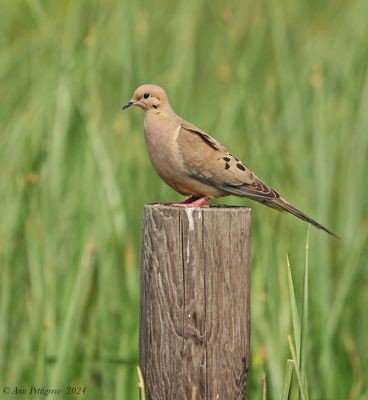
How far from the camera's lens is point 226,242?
366 centimetres

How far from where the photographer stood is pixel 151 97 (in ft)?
15.3

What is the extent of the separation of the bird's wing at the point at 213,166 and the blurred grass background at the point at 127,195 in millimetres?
835

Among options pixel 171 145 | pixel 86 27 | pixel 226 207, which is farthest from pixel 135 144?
pixel 226 207

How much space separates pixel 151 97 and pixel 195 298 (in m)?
1.38

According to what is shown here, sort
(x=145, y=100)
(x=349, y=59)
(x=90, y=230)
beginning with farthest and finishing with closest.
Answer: (x=349, y=59)
(x=90, y=230)
(x=145, y=100)

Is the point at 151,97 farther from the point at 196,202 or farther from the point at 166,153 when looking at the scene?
the point at 196,202

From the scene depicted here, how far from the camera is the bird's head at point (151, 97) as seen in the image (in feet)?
15.3

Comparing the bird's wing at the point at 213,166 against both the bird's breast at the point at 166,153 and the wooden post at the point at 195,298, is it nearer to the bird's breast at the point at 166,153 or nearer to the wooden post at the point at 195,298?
the bird's breast at the point at 166,153

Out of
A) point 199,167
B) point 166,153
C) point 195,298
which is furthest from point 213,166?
point 195,298

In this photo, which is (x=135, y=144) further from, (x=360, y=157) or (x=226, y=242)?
(x=226, y=242)

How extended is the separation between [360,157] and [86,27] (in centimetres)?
200

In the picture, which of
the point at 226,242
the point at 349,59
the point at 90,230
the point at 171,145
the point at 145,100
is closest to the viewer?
the point at 226,242

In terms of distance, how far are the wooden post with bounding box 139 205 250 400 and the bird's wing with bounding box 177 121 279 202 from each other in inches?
25.7

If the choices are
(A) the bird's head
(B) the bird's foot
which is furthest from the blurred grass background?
(A) the bird's head
